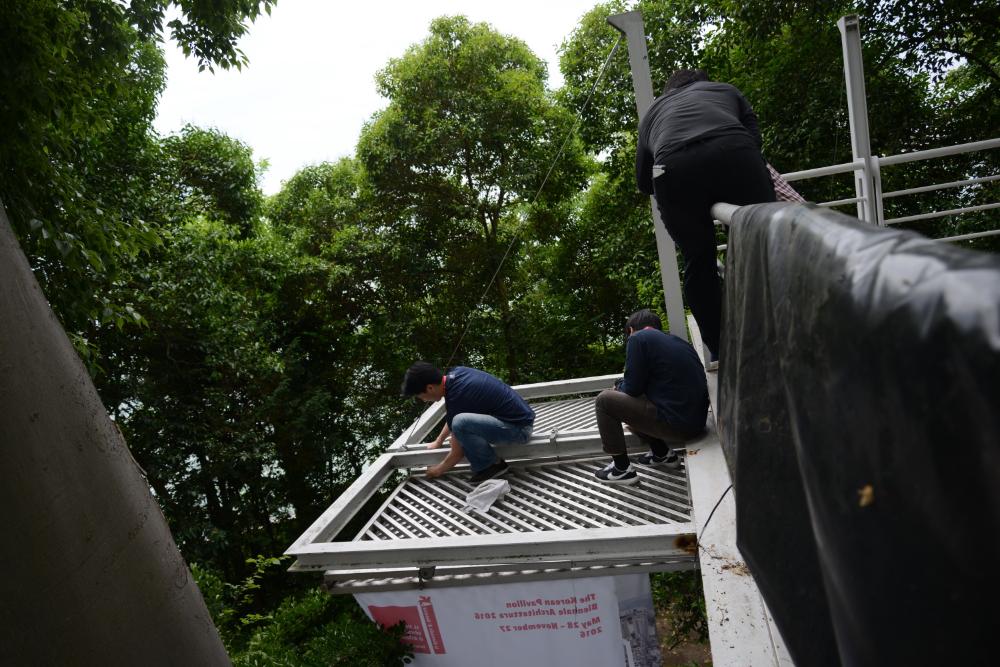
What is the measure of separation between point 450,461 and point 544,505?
78cm

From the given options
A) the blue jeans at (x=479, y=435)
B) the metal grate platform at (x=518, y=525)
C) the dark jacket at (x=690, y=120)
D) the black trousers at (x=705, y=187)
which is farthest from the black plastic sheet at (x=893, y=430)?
the blue jeans at (x=479, y=435)

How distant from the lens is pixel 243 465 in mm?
10062

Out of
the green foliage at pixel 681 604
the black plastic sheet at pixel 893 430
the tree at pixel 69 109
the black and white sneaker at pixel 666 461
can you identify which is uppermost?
the tree at pixel 69 109

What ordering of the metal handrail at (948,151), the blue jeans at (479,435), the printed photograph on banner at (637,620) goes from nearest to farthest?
the metal handrail at (948,151), the printed photograph on banner at (637,620), the blue jeans at (479,435)

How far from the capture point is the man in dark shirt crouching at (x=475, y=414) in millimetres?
3912

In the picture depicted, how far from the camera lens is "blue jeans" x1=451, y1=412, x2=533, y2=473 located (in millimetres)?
3887

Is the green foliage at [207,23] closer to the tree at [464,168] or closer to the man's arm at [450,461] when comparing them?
the man's arm at [450,461]

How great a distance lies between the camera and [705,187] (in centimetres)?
204

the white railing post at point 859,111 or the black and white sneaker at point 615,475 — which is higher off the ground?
the white railing post at point 859,111

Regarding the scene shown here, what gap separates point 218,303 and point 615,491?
24.0ft

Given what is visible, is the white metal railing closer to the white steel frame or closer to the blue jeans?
the white steel frame

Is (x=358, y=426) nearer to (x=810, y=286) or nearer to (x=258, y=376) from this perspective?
(x=258, y=376)

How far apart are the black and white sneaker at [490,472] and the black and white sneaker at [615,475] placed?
63 centimetres

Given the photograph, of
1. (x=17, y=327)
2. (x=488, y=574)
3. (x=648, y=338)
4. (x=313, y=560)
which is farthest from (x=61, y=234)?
(x=648, y=338)
